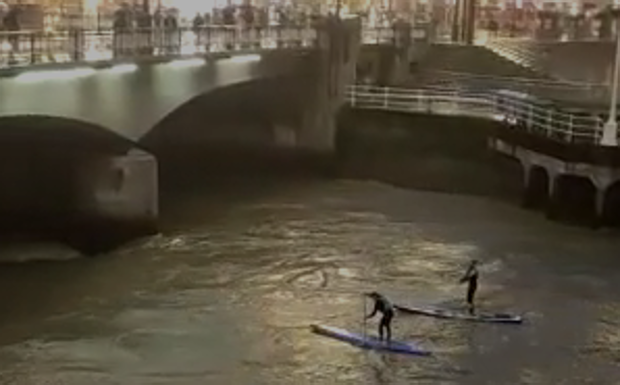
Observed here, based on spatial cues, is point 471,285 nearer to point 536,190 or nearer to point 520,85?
point 536,190

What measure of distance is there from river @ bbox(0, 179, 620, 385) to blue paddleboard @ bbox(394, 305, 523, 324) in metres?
0.37

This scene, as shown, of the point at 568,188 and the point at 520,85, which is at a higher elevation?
the point at 520,85

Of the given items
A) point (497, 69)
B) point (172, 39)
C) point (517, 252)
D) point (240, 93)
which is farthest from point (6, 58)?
point (497, 69)

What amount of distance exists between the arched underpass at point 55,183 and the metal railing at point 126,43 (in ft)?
9.51

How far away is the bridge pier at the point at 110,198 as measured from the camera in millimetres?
42375

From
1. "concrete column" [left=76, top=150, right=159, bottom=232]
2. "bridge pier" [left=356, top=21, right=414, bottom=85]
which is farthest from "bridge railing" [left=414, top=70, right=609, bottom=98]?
"concrete column" [left=76, top=150, right=159, bottom=232]

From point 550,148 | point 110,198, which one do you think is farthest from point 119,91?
point 550,148

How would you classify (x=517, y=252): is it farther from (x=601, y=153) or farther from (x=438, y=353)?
(x=438, y=353)

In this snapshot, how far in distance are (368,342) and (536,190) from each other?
62.3 feet

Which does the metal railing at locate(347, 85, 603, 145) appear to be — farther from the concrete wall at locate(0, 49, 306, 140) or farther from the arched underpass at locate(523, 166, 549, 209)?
the concrete wall at locate(0, 49, 306, 140)

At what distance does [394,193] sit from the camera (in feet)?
174

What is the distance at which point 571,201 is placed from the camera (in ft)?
155

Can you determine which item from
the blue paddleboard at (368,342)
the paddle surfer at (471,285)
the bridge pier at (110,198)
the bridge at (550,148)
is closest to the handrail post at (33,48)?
the bridge pier at (110,198)

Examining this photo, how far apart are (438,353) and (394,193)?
21.8m
